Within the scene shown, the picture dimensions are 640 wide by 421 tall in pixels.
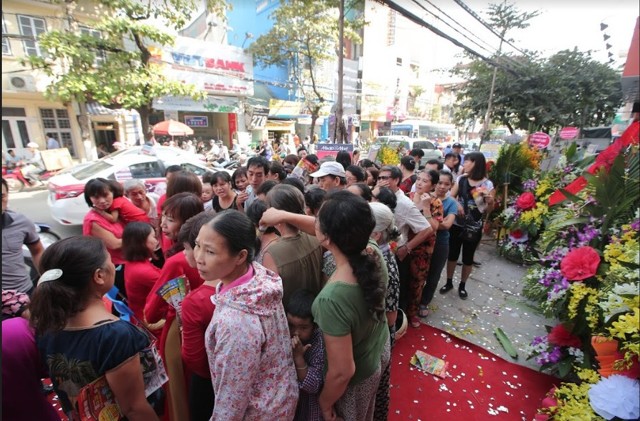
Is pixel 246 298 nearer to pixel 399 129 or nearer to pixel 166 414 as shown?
pixel 166 414

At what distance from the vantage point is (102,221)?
9.85ft

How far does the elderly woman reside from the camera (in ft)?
9.53

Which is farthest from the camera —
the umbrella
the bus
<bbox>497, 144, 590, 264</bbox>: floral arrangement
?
the bus

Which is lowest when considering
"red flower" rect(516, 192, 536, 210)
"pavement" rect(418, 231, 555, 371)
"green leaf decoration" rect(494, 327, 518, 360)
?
"pavement" rect(418, 231, 555, 371)

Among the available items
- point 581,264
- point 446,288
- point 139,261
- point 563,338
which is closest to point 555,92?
point 446,288

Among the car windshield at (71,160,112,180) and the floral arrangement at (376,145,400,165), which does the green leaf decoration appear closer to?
the floral arrangement at (376,145,400,165)

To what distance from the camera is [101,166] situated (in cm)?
676

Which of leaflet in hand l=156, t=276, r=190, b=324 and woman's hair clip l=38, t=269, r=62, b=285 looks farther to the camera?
leaflet in hand l=156, t=276, r=190, b=324

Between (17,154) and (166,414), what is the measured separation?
47.0 feet

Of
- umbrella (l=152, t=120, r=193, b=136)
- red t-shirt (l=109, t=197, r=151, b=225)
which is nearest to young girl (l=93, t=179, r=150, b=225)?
red t-shirt (l=109, t=197, r=151, b=225)

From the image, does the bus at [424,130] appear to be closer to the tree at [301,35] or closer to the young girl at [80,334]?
the tree at [301,35]

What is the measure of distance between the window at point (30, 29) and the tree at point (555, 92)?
1798 cm

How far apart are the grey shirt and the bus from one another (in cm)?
2478

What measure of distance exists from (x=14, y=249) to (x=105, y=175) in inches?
167
